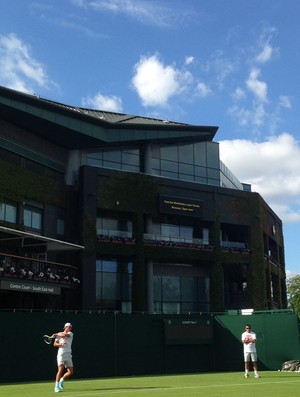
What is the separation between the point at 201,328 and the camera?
30.1 meters

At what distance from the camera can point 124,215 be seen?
4812cm

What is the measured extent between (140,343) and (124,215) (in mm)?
21244

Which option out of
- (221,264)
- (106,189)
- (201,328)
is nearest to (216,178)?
(221,264)

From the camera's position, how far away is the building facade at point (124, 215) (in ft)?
133

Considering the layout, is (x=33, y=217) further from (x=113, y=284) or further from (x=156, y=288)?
(x=156, y=288)

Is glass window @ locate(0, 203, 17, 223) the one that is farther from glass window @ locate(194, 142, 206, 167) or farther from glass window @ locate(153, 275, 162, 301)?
glass window @ locate(194, 142, 206, 167)

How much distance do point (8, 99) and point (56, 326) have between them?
20.4 meters

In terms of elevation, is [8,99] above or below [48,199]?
above

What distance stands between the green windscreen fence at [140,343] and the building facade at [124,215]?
956 cm

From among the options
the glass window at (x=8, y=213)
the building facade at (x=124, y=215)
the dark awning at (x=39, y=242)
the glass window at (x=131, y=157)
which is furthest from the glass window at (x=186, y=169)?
the glass window at (x=8, y=213)

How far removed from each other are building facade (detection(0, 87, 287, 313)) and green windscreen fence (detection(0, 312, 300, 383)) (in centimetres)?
956

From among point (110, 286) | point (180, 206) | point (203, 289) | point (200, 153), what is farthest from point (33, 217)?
point (200, 153)

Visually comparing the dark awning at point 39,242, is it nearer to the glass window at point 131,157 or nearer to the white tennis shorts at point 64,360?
the glass window at point 131,157

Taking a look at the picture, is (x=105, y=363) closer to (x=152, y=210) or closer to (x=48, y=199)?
(x=48, y=199)
